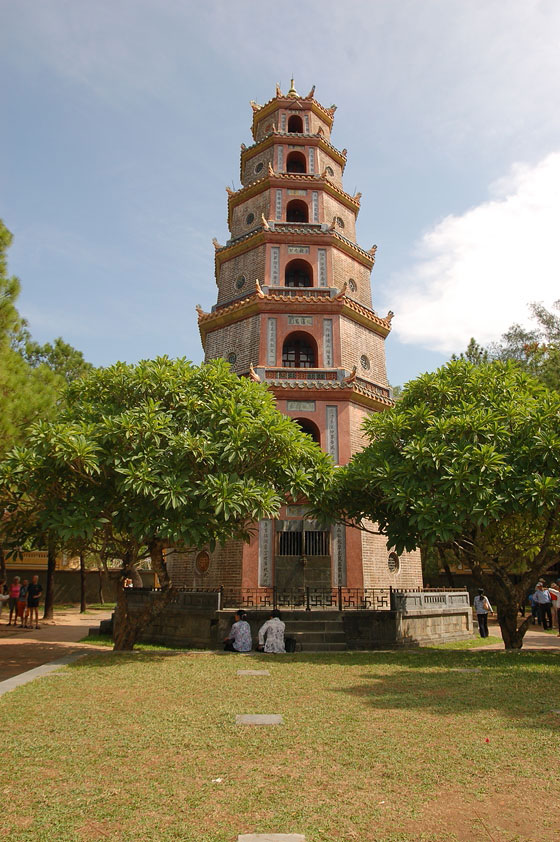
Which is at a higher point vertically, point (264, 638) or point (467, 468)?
point (467, 468)

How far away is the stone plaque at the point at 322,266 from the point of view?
72.8 feet

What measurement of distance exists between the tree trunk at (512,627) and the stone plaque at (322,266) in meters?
13.3

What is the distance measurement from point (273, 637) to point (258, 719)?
256 inches

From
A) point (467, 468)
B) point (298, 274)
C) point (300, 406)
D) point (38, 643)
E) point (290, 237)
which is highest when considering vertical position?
point (290, 237)

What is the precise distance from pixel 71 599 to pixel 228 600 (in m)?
24.9

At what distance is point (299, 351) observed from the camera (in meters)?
22.1

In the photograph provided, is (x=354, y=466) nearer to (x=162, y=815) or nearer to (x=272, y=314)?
(x=272, y=314)

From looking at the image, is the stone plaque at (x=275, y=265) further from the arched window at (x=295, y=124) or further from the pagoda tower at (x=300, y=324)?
the arched window at (x=295, y=124)

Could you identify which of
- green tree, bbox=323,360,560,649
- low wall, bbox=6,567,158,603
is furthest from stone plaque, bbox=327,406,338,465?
→ low wall, bbox=6,567,158,603

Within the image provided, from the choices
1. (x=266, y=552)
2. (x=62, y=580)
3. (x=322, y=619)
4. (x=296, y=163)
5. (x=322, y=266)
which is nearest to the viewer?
(x=322, y=619)

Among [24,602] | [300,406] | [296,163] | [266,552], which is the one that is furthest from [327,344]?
[24,602]

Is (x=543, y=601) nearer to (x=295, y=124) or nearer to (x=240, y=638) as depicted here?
(x=240, y=638)

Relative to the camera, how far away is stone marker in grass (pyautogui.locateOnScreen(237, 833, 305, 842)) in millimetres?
3994

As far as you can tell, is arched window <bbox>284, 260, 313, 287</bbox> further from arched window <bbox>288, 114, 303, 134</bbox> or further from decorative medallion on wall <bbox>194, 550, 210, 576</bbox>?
decorative medallion on wall <bbox>194, 550, 210, 576</bbox>
